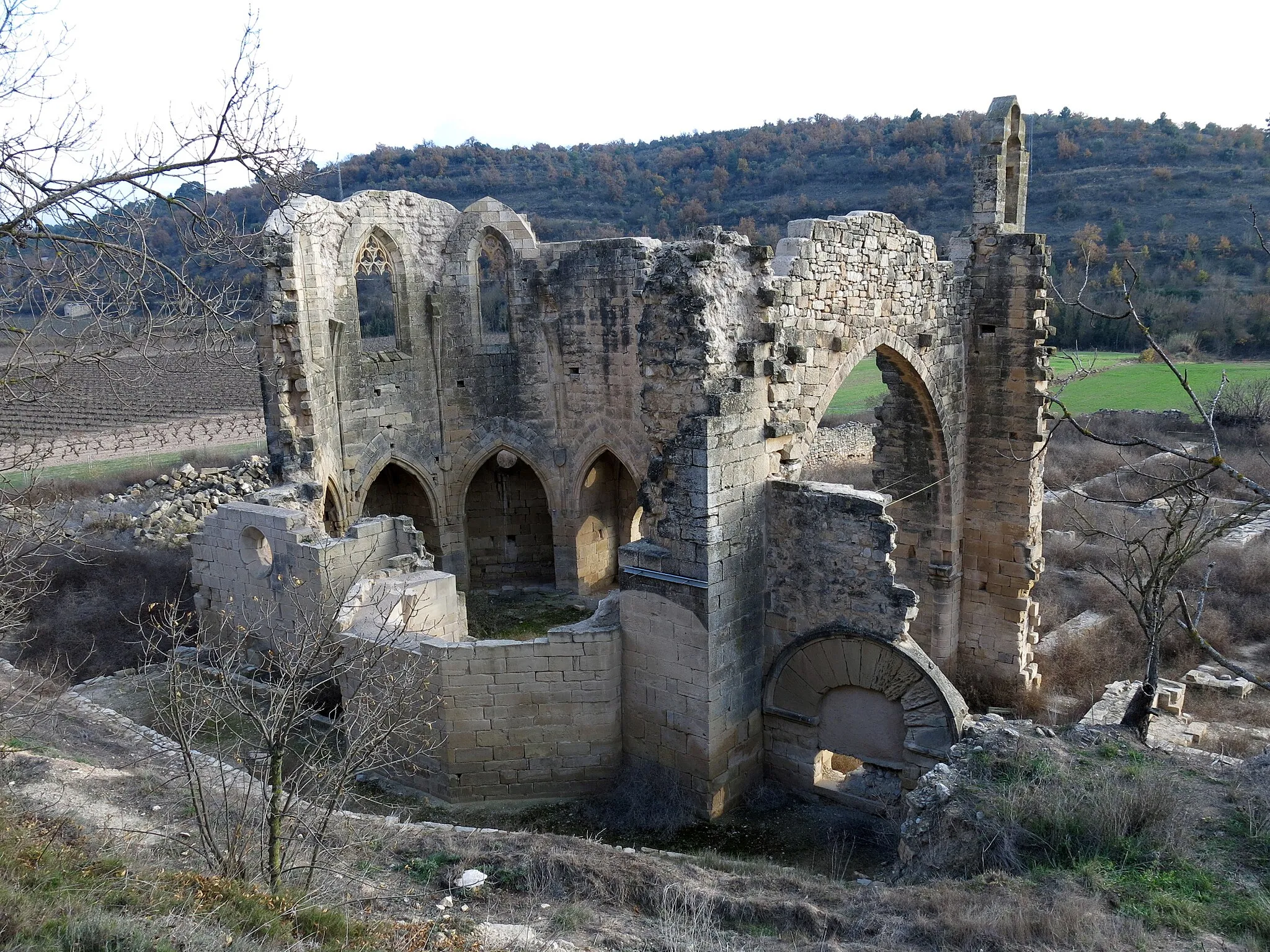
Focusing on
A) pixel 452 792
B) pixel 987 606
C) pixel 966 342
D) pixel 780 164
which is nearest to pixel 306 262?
pixel 452 792

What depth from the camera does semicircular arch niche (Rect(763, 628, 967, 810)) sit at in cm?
848

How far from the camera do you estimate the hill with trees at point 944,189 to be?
3788 cm

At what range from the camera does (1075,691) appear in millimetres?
11766

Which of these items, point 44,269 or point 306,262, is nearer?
point 44,269

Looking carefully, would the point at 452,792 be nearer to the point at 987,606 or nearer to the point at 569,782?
the point at 569,782

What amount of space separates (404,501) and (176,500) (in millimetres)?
4200

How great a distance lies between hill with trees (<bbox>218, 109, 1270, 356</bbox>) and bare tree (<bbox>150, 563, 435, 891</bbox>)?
103ft

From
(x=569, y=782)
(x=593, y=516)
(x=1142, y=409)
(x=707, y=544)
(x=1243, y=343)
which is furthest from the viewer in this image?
(x=1243, y=343)

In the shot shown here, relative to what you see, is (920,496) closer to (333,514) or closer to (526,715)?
(526,715)

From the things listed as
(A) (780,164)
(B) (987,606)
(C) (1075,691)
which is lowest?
(C) (1075,691)

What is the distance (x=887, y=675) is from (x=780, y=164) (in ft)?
142

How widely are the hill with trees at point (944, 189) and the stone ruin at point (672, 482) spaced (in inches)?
955

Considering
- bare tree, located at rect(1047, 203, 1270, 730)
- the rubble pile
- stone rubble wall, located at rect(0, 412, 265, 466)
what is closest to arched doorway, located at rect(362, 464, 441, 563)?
the rubble pile

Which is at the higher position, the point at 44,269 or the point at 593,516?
the point at 44,269
